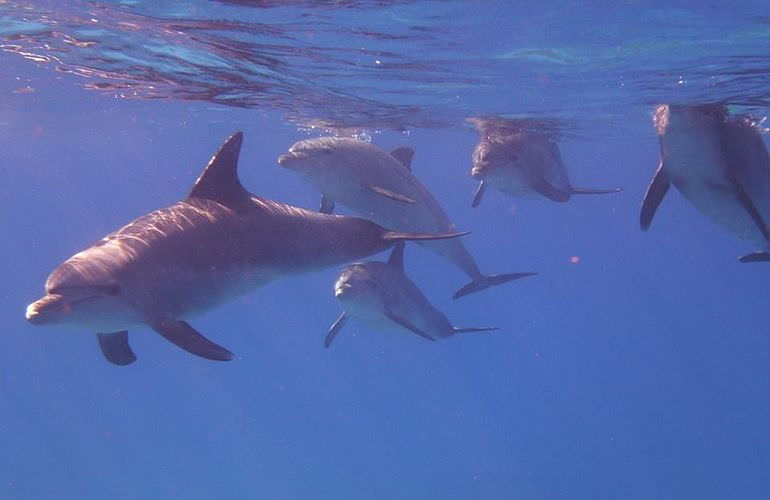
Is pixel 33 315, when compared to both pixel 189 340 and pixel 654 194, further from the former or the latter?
pixel 654 194

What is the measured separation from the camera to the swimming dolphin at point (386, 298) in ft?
40.9

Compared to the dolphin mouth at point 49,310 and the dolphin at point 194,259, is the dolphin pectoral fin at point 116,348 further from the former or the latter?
the dolphin mouth at point 49,310

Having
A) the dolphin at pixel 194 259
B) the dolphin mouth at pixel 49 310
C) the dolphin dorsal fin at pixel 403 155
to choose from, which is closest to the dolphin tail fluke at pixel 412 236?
the dolphin at pixel 194 259

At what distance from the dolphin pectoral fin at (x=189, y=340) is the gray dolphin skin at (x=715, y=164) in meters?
6.13

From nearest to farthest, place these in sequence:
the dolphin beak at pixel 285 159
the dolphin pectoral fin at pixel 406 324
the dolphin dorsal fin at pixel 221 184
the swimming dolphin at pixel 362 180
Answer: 1. the dolphin dorsal fin at pixel 221 184
2. the dolphin beak at pixel 285 159
3. the swimming dolphin at pixel 362 180
4. the dolphin pectoral fin at pixel 406 324

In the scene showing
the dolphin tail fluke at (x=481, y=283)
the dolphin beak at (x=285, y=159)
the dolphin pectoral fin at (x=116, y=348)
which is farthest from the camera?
the dolphin tail fluke at (x=481, y=283)

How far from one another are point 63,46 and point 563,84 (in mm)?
11372

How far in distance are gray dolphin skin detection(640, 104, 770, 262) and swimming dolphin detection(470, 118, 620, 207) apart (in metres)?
2.73

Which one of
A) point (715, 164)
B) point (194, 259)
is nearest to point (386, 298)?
point (715, 164)

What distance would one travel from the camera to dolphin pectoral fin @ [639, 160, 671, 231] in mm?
9297

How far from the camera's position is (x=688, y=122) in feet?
28.0

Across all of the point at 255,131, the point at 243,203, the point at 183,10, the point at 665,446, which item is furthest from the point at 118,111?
the point at 665,446

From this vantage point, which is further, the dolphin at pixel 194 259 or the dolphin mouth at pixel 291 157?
the dolphin mouth at pixel 291 157

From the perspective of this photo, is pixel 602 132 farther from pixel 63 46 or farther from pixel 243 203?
pixel 243 203
